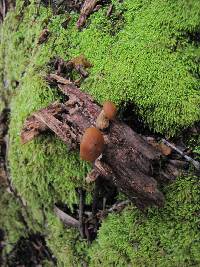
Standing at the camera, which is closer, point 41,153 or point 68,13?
point 41,153

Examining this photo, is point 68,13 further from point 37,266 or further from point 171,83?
point 37,266

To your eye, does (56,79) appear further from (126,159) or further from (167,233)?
(167,233)

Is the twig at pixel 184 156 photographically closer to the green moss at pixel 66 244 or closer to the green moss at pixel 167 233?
the green moss at pixel 167 233

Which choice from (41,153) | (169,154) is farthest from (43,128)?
(169,154)

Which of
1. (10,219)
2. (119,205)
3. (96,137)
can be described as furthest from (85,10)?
(10,219)

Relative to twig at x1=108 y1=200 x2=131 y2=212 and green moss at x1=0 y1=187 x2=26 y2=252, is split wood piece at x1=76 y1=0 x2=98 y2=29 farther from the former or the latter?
green moss at x1=0 y1=187 x2=26 y2=252

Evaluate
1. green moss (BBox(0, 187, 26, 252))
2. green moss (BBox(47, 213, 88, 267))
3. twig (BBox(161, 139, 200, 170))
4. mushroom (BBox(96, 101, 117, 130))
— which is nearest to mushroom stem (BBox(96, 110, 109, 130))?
mushroom (BBox(96, 101, 117, 130))
